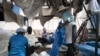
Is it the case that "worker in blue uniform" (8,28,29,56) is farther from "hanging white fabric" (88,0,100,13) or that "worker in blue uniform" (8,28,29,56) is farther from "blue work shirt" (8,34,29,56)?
"hanging white fabric" (88,0,100,13)

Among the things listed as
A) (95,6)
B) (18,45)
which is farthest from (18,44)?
(95,6)

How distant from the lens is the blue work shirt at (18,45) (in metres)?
5.32

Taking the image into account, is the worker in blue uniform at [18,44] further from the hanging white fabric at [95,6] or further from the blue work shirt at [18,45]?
the hanging white fabric at [95,6]

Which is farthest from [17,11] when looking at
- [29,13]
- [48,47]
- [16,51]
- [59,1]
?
[48,47]

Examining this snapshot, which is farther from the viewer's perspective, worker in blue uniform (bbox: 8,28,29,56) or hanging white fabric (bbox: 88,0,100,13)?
worker in blue uniform (bbox: 8,28,29,56)

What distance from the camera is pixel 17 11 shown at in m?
4.50

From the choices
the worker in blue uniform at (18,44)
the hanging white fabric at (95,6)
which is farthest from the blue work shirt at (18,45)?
the hanging white fabric at (95,6)

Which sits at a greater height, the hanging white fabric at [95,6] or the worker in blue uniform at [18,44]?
the hanging white fabric at [95,6]

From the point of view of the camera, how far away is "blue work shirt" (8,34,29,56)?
5324mm

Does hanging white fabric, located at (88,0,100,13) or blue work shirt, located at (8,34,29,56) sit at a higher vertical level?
hanging white fabric, located at (88,0,100,13)

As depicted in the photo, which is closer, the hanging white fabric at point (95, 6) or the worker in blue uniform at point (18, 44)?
→ the hanging white fabric at point (95, 6)

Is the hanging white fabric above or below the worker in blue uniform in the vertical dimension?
above

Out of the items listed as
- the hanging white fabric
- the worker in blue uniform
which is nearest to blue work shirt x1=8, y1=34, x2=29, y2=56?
the worker in blue uniform

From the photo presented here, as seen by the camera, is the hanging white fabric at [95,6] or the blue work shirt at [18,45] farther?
the blue work shirt at [18,45]
